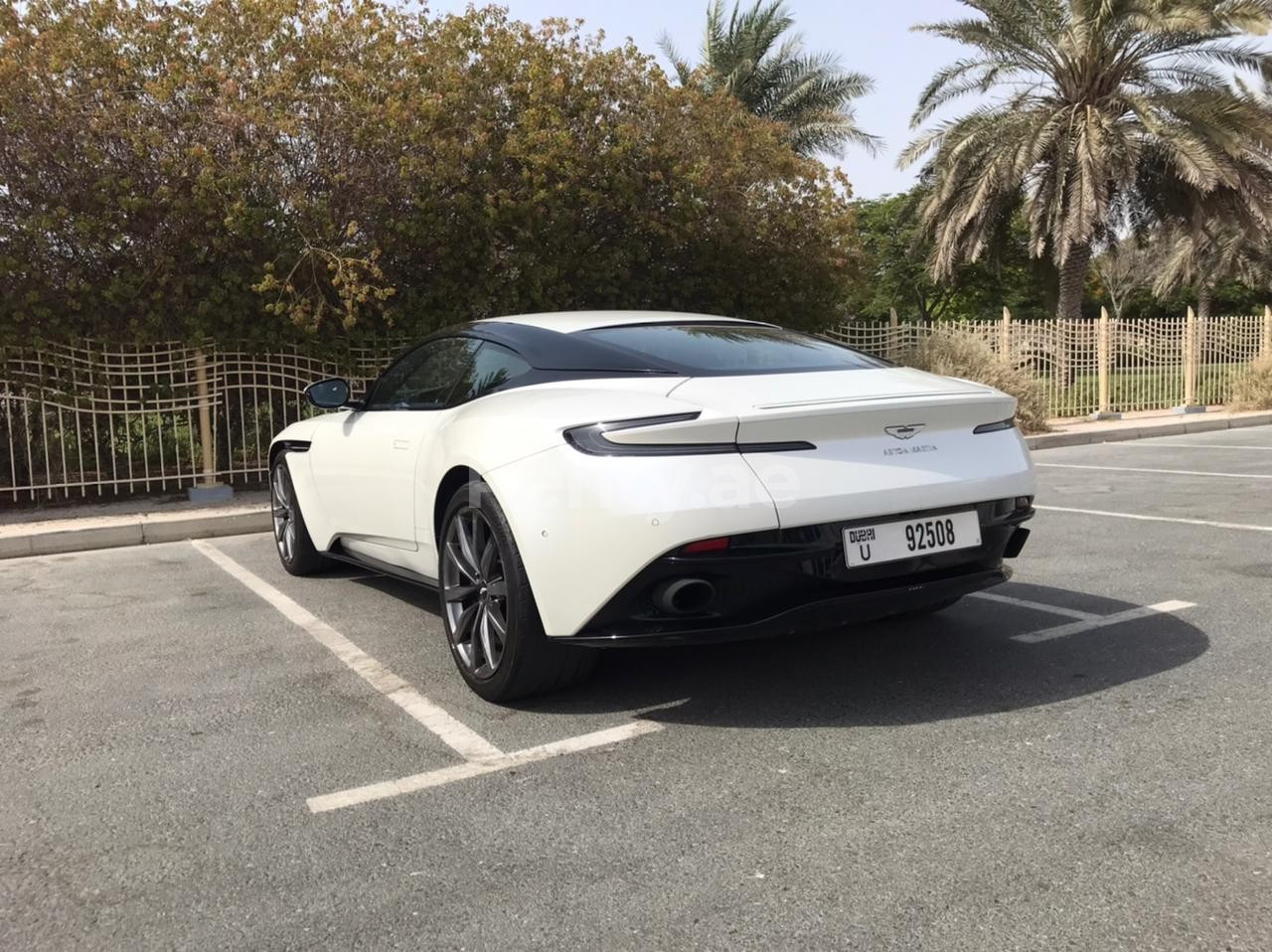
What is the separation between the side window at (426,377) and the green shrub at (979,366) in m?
11.4

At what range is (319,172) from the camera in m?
10.2

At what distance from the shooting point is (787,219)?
529 inches

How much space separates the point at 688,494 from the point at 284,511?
3.90m

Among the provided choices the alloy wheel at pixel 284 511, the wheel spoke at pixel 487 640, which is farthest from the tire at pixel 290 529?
the wheel spoke at pixel 487 640

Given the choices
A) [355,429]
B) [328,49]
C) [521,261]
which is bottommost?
[355,429]

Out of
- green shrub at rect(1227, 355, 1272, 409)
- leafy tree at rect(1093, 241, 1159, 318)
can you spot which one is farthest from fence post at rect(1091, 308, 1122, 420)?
leafy tree at rect(1093, 241, 1159, 318)

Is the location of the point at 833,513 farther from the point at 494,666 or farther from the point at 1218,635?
the point at 1218,635

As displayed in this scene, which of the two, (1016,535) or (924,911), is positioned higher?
(1016,535)

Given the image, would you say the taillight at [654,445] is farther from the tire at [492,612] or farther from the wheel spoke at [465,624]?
the wheel spoke at [465,624]

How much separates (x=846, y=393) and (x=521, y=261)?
25.4 ft

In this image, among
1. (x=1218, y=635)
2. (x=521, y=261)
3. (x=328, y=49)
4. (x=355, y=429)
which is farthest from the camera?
(x=521, y=261)

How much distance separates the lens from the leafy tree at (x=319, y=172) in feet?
30.2

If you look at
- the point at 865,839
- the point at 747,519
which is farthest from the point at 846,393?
the point at 865,839

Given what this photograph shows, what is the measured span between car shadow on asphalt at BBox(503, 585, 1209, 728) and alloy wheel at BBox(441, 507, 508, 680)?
0.84 feet
